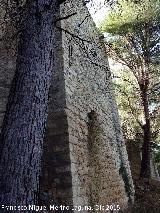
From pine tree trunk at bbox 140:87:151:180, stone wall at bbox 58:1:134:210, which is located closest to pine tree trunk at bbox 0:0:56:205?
stone wall at bbox 58:1:134:210

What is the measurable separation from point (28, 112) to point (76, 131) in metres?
2.43

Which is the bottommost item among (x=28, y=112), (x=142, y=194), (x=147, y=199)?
(x=147, y=199)

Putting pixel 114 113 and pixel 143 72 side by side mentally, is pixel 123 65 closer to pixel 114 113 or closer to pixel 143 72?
pixel 143 72

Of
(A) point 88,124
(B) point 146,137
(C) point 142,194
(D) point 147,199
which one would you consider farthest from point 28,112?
(B) point 146,137

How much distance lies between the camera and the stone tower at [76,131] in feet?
15.9

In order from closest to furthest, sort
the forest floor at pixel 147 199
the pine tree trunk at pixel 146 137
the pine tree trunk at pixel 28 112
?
the pine tree trunk at pixel 28 112 < the forest floor at pixel 147 199 < the pine tree trunk at pixel 146 137

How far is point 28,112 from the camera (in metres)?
3.07

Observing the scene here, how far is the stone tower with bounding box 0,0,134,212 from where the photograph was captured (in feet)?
15.9

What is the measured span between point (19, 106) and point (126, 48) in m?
9.47

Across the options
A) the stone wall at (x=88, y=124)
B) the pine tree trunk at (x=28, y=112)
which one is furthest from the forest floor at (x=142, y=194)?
the pine tree trunk at (x=28, y=112)

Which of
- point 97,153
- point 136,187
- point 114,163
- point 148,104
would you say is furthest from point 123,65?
point 97,153

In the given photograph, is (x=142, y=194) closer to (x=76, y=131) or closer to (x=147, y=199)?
(x=147, y=199)

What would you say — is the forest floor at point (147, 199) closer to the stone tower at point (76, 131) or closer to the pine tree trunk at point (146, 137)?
the stone tower at point (76, 131)

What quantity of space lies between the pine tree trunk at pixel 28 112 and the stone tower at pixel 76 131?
44 cm
